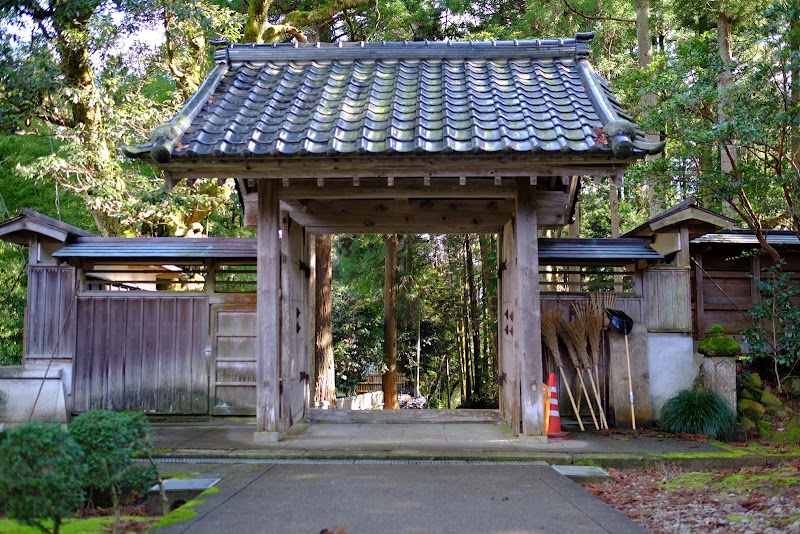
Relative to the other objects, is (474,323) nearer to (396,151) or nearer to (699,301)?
(699,301)

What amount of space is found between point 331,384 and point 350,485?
377 inches

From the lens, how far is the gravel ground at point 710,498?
16.4 ft

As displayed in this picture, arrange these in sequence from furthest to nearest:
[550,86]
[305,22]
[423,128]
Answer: [305,22]
[550,86]
[423,128]

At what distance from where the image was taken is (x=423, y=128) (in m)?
7.29

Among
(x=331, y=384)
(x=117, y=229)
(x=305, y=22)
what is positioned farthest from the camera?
(x=331, y=384)

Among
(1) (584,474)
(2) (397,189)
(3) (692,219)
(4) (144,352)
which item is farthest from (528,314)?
(4) (144,352)

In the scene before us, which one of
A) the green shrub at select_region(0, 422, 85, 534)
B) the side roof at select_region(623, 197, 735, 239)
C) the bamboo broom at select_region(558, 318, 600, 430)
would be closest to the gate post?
the bamboo broom at select_region(558, 318, 600, 430)

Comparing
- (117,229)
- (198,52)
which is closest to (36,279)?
(117,229)

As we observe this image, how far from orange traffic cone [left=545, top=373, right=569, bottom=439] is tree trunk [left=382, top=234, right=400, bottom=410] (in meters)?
9.58

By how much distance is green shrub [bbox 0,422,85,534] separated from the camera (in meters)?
3.56

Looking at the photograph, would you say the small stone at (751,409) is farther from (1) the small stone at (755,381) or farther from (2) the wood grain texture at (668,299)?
(2) the wood grain texture at (668,299)

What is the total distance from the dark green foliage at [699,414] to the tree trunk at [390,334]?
9984mm

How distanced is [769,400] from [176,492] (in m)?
8.52

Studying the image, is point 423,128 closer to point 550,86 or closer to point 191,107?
point 550,86
